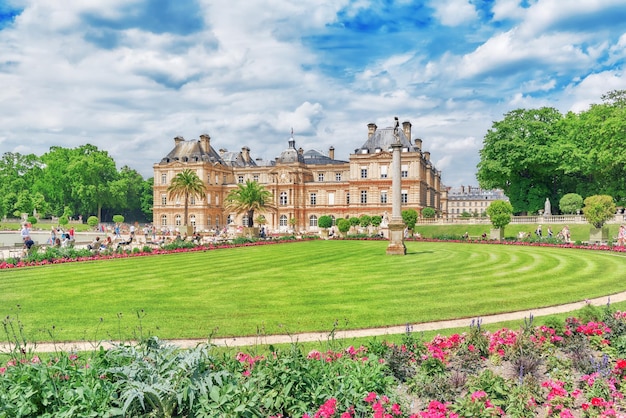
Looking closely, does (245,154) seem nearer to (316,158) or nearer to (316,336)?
(316,158)

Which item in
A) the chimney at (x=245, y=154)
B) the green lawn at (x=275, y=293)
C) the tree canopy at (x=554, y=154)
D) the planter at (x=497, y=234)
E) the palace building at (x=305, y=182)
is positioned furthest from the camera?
the chimney at (x=245, y=154)

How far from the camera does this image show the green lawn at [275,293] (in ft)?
33.1

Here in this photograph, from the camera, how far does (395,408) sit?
15.8 ft

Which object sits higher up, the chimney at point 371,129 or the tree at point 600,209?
the chimney at point 371,129

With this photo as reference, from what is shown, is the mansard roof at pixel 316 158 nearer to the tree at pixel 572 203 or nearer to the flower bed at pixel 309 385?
the tree at pixel 572 203

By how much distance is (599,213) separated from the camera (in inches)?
1331

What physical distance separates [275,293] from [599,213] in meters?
30.4

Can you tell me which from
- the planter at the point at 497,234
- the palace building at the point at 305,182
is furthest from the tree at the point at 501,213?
the palace building at the point at 305,182

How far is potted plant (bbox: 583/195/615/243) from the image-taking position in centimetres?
3372

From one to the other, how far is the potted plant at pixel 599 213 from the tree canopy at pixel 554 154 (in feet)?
35.5

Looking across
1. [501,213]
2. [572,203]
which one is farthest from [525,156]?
[501,213]

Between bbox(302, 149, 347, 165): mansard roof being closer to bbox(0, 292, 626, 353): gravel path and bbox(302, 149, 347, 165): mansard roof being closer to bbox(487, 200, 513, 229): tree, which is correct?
bbox(487, 200, 513, 229): tree

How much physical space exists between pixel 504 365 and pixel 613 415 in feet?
6.84

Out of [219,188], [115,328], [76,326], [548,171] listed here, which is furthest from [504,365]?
[219,188]
